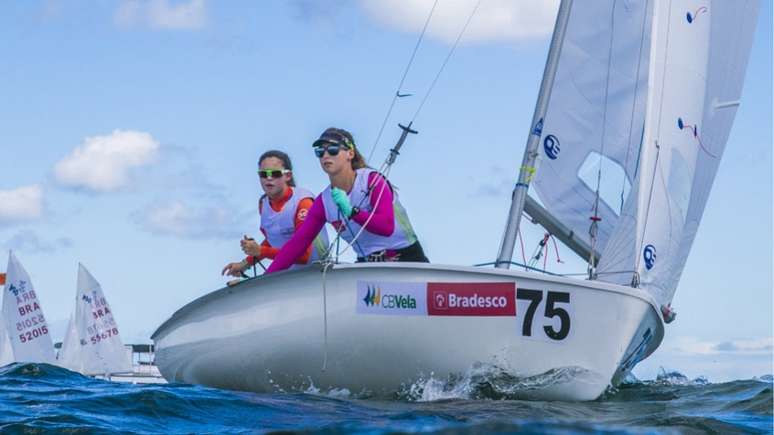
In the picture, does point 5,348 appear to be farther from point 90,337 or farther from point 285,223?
point 285,223

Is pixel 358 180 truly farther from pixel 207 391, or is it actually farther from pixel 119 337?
pixel 119 337

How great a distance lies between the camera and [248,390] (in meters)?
8.34

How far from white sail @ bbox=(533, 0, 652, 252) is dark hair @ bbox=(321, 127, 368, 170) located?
132 inches

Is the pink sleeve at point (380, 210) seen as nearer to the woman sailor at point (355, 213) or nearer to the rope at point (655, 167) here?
the woman sailor at point (355, 213)

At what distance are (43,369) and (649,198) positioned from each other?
219 inches

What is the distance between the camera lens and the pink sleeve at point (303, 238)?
8430 mm

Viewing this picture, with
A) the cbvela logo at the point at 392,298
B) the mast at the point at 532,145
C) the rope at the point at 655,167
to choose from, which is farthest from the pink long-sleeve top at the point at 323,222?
the rope at the point at 655,167

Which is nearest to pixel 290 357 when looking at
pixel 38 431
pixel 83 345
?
pixel 38 431

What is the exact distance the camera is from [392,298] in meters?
7.75

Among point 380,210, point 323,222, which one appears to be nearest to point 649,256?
point 380,210

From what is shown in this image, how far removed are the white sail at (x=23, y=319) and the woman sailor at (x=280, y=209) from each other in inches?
713

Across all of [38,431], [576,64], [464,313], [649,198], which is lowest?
[38,431]

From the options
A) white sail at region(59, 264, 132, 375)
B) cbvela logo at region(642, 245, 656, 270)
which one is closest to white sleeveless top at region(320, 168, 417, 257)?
cbvela logo at region(642, 245, 656, 270)

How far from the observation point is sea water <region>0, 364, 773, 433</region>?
6141 millimetres
